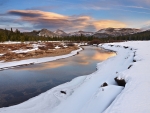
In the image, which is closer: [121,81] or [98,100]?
[98,100]

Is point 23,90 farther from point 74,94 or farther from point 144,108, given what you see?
point 144,108

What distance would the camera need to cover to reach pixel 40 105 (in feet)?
39.3

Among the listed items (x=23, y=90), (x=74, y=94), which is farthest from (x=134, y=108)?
(x=23, y=90)

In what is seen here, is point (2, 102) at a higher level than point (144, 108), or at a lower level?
lower

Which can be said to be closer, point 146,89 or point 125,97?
point 125,97

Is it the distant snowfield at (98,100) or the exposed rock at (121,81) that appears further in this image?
the exposed rock at (121,81)

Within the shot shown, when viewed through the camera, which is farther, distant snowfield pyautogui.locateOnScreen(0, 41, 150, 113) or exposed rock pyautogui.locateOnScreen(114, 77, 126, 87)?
exposed rock pyautogui.locateOnScreen(114, 77, 126, 87)

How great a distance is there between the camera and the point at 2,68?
2738 centimetres

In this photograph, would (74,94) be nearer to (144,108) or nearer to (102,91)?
(102,91)

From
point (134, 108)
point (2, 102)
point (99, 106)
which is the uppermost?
point (134, 108)

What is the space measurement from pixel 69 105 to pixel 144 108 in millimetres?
5302

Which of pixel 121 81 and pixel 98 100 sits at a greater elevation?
pixel 121 81

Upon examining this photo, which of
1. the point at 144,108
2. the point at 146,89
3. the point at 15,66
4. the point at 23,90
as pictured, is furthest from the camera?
the point at 15,66

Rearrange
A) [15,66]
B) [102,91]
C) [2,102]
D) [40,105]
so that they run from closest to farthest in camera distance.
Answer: [102,91] → [40,105] → [2,102] → [15,66]
